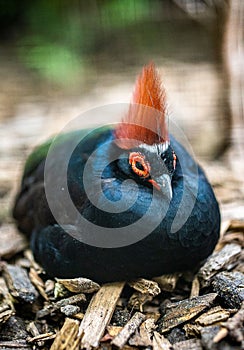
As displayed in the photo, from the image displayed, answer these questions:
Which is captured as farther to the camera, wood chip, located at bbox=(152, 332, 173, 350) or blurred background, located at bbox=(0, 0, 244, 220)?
blurred background, located at bbox=(0, 0, 244, 220)

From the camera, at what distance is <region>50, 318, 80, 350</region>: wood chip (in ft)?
7.14

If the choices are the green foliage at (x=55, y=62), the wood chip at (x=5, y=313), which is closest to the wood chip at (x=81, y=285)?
the wood chip at (x=5, y=313)

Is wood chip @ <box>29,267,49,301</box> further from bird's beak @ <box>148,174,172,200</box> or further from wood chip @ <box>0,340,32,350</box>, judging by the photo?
bird's beak @ <box>148,174,172,200</box>

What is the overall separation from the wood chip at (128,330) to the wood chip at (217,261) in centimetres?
39

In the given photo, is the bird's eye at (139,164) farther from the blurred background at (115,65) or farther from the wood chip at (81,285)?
the blurred background at (115,65)

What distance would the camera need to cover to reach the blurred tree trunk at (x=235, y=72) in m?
3.94

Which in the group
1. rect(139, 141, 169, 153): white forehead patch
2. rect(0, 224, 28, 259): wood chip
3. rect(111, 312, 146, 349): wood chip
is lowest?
rect(111, 312, 146, 349): wood chip

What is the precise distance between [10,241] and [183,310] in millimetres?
1297

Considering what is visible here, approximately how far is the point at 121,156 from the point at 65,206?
1.31 feet

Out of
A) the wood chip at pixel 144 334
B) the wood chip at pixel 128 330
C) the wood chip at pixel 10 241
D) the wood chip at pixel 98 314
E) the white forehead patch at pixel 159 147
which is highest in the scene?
the white forehead patch at pixel 159 147

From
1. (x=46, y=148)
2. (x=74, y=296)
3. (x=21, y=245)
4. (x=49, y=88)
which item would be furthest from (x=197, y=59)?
(x=74, y=296)

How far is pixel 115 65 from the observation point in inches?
253

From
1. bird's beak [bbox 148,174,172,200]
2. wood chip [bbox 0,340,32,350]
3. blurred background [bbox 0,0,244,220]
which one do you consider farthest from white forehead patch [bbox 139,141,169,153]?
blurred background [bbox 0,0,244,220]

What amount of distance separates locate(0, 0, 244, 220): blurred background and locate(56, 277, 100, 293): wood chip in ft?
4.29
